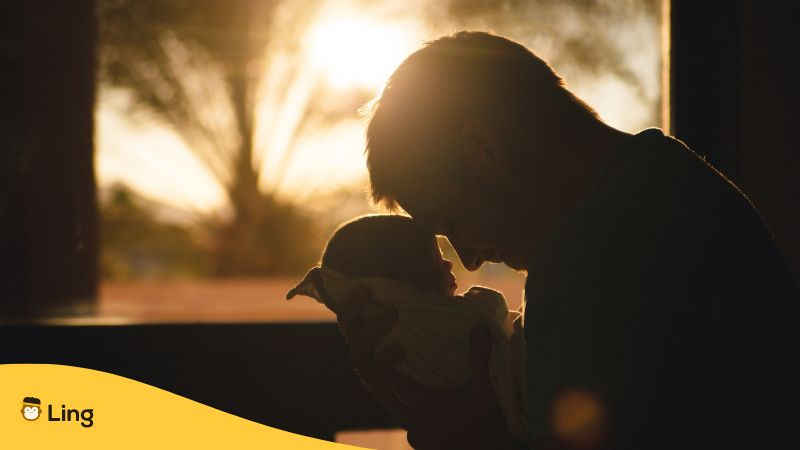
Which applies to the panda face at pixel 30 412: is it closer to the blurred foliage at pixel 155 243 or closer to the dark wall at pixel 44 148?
the dark wall at pixel 44 148

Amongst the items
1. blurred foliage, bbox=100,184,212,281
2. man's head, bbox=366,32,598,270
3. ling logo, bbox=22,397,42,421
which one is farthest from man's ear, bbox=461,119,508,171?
blurred foliage, bbox=100,184,212,281

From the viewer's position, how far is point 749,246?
0.71m

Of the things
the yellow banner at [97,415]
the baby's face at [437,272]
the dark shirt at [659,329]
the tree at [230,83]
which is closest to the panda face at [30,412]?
the yellow banner at [97,415]

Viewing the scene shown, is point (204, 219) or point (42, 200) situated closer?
point (42, 200)

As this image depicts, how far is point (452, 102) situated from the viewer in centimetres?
88

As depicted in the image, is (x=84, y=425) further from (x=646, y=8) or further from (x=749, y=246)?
(x=646, y=8)

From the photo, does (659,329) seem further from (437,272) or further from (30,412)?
(30,412)

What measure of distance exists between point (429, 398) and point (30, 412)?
3.16 feet

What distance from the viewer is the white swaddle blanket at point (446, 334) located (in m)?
1.04

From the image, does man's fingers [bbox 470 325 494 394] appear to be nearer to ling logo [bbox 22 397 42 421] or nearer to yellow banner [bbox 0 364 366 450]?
yellow banner [bbox 0 364 366 450]

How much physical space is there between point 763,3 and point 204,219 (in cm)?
407

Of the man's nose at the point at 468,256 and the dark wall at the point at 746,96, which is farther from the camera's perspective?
the dark wall at the point at 746,96

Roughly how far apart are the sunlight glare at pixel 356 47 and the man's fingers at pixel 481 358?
67 centimetres

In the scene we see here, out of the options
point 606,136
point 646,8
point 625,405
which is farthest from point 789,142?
point 625,405
